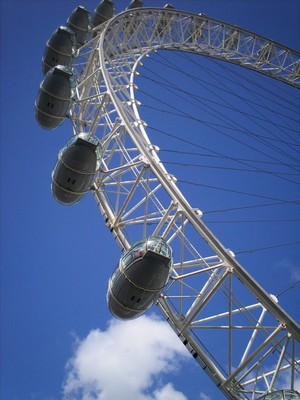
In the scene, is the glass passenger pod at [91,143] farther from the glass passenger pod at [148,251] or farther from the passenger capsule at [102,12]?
the passenger capsule at [102,12]

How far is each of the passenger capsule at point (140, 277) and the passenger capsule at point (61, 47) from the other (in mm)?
12236

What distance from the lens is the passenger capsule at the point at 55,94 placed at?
1353 centimetres

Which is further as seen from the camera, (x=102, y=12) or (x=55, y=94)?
(x=102, y=12)

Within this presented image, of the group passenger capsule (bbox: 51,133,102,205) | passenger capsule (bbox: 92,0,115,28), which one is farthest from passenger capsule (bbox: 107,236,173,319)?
passenger capsule (bbox: 92,0,115,28)

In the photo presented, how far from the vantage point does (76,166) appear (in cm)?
1067

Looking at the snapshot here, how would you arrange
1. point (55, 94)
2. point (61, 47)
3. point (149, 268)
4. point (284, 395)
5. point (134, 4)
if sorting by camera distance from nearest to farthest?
1. point (284, 395)
2. point (149, 268)
3. point (55, 94)
4. point (61, 47)
5. point (134, 4)

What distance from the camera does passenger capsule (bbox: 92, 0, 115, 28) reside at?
24203mm

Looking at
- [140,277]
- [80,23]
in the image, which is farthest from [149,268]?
[80,23]

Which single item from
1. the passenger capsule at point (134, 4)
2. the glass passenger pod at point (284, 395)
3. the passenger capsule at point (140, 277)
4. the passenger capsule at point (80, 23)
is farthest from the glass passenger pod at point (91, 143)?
the passenger capsule at point (134, 4)

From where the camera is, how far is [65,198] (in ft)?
37.6

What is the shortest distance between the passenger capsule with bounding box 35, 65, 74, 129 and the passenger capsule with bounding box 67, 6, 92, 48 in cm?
887

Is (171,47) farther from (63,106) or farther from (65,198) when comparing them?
(65,198)

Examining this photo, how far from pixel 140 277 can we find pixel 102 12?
69.3 ft

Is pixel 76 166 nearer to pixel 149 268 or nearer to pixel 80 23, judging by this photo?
pixel 149 268
